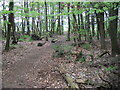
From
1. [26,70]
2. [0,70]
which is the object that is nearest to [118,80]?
[26,70]

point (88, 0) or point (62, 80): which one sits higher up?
point (88, 0)

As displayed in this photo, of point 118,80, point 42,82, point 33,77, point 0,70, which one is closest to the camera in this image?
point 118,80

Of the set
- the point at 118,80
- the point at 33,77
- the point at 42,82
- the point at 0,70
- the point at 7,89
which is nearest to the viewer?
the point at 118,80

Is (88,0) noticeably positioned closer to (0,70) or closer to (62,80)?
(62,80)

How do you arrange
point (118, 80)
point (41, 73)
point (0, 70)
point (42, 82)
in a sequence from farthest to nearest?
point (0, 70), point (41, 73), point (42, 82), point (118, 80)

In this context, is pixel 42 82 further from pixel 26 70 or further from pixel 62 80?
pixel 26 70

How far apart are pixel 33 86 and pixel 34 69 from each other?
203 centimetres

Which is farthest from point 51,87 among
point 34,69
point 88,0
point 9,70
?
point 88,0

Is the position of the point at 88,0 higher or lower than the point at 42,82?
higher

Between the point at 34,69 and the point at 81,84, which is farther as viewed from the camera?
the point at 34,69

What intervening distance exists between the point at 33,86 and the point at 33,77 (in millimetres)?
944

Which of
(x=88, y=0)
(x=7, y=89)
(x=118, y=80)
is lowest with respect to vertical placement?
(x=7, y=89)

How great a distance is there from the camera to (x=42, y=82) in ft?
17.9

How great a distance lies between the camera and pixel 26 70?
6984 millimetres
